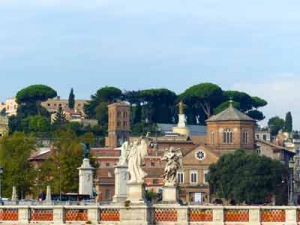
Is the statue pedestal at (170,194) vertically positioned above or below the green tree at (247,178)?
below

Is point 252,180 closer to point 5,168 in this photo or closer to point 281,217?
Answer: point 5,168

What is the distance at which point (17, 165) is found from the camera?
370 ft

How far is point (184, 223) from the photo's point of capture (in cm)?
5188

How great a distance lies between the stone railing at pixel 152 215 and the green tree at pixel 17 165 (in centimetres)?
5745

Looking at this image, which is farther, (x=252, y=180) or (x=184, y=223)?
(x=252, y=180)

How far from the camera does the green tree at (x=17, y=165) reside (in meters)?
111

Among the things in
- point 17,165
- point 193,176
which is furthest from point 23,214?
point 193,176

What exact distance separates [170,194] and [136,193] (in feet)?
13.0

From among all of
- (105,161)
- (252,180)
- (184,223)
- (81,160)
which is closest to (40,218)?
(184,223)

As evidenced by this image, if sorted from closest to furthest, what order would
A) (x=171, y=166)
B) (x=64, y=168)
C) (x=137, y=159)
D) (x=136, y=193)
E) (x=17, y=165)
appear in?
(x=136, y=193), (x=137, y=159), (x=171, y=166), (x=64, y=168), (x=17, y=165)

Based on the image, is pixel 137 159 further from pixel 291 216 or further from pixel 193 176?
pixel 193 176

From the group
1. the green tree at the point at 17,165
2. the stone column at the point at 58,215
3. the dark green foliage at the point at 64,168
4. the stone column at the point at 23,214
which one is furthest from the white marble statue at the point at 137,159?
the green tree at the point at 17,165

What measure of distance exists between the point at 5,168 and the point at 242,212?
203ft

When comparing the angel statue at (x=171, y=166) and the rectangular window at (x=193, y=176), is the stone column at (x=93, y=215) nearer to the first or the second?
the angel statue at (x=171, y=166)
